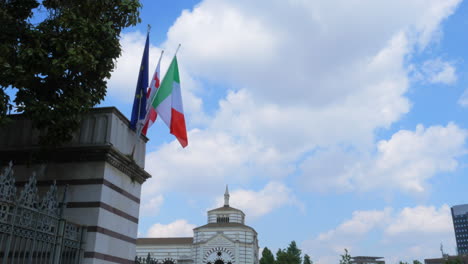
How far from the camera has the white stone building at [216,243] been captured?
7888 cm

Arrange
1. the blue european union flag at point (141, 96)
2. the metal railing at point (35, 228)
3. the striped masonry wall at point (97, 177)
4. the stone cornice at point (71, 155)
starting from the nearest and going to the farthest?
the metal railing at point (35, 228) → the striped masonry wall at point (97, 177) → the stone cornice at point (71, 155) → the blue european union flag at point (141, 96)

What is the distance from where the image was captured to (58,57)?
8570 mm

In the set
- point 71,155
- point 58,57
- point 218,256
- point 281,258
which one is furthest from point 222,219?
point 58,57

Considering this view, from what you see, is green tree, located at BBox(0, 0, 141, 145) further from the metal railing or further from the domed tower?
the domed tower

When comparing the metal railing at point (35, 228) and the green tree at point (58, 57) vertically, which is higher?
the green tree at point (58, 57)

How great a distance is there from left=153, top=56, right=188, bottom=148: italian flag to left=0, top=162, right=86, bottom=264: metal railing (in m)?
3.60

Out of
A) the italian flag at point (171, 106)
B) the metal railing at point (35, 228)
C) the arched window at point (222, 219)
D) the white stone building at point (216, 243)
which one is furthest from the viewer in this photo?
the arched window at point (222, 219)

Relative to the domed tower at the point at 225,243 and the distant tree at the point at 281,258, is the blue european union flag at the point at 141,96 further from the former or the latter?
the domed tower at the point at 225,243

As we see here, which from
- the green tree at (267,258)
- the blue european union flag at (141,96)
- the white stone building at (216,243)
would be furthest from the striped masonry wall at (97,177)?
the white stone building at (216,243)

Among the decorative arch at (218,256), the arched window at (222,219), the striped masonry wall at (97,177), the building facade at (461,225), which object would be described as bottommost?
the striped masonry wall at (97,177)

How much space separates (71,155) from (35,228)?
2861mm

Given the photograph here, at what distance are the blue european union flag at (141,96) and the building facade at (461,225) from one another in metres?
183

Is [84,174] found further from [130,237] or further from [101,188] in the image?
[130,237]

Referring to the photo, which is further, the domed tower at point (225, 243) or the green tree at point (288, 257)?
the domed tower at point (225, 243)
